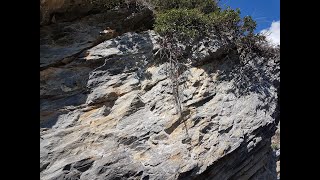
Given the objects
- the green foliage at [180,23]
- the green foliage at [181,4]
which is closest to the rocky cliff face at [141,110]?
the green foliage at [180,23]

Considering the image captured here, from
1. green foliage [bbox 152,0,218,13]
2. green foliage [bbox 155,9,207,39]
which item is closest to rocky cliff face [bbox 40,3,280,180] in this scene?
green foliage [bbox 155,9,207,39]

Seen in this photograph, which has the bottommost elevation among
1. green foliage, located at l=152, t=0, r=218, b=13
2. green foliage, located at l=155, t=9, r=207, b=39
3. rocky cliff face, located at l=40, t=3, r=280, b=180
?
rocky cliff face, located at l=40, t=3, r=280, b=180

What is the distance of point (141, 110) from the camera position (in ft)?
18.4

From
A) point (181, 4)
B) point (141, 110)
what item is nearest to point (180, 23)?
point (181, 4)

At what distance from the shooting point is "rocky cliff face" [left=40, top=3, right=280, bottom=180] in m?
5.02

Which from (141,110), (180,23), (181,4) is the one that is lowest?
(141,110)

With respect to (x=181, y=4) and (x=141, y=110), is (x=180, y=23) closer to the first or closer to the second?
(x=181, y=4)

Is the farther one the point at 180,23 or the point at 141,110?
the point at 180,23

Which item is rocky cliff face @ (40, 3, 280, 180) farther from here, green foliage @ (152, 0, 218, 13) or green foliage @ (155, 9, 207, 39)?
green foliage @ (152, 0, 218, 13)

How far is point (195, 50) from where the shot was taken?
6480 mm
